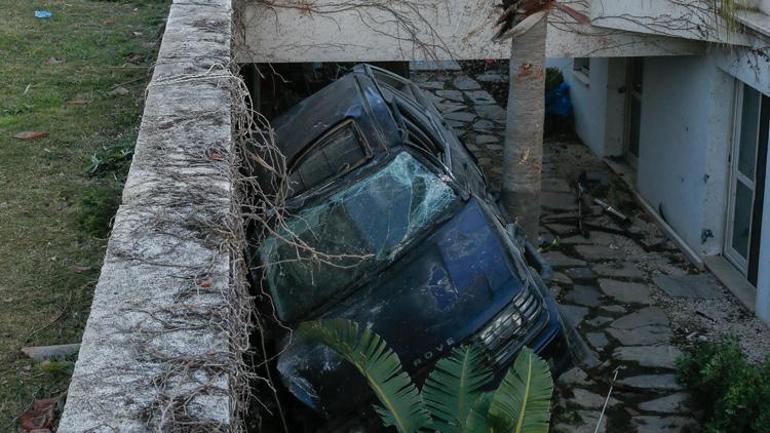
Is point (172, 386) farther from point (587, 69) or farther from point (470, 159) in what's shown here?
point (587, 69)

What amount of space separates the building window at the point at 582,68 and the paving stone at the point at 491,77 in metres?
2.00

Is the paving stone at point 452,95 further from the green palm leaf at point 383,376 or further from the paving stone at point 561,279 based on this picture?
the green palm leaf at point 383,376

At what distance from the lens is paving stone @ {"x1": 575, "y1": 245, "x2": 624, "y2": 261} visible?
1096 centimetres

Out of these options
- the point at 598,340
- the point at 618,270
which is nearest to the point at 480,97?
the point at 618,270

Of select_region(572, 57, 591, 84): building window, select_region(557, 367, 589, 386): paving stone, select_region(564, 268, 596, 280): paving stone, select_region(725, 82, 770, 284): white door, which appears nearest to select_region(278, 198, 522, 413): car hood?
select_region(557, 367, 589, 386): paving stone

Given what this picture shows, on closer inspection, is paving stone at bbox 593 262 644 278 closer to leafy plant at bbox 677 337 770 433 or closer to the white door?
the white door

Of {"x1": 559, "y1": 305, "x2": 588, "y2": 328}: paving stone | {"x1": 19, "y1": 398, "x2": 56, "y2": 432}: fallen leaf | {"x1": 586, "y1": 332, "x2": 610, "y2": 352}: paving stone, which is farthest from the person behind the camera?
{"x1": 559, "y1": 305, "x2": 588, "y2": 328}: paving stone

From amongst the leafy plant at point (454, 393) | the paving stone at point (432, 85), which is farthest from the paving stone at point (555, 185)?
the leafy plant at point (454, 393)

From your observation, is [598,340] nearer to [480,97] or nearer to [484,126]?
[484,126]

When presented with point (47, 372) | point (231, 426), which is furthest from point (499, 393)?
point (47, 372)

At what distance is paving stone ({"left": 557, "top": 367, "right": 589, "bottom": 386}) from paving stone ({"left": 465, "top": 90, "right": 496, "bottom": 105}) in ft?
25.3

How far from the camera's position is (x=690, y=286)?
1023 cm

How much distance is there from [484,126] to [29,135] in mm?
7698

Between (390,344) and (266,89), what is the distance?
18.5ft
